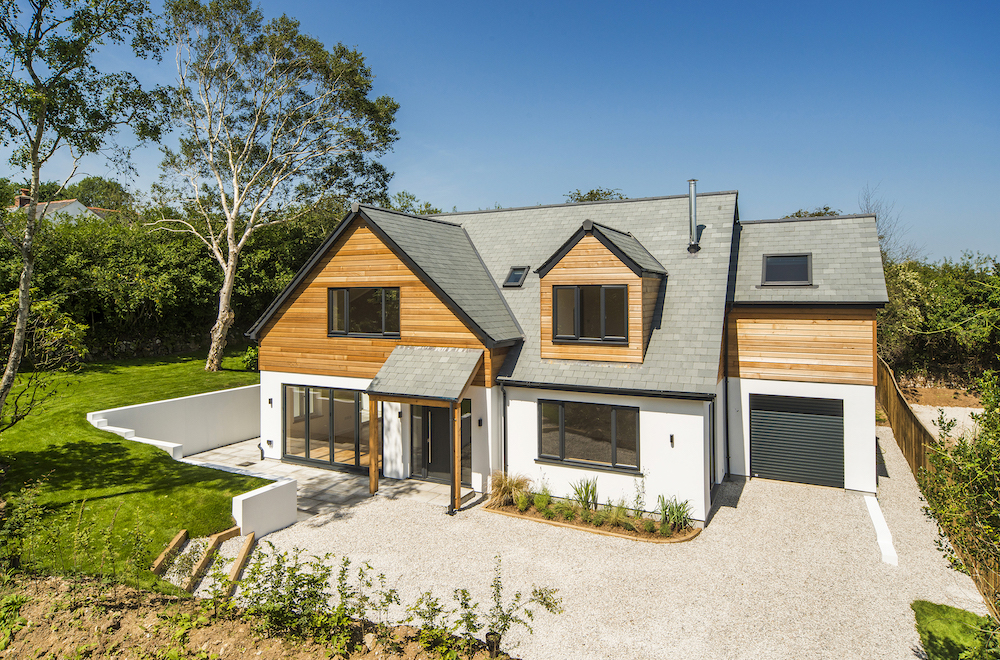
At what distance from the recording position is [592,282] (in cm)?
1340

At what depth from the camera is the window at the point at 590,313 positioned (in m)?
13.3

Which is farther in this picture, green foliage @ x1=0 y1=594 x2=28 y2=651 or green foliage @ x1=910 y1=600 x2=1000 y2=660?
green foliage @ x1=910 y1=600 x2=1000 y2=660

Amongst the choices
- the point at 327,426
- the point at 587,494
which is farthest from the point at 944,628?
the point at 327,426

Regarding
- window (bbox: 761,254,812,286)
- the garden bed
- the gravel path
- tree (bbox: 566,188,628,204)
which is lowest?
the garden bed

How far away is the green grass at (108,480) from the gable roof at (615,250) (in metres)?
A: 9.00

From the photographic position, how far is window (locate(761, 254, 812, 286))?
48.5 feet

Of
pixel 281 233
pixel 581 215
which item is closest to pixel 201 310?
pixel 281 233

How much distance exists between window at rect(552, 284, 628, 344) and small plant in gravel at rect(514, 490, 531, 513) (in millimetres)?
4042

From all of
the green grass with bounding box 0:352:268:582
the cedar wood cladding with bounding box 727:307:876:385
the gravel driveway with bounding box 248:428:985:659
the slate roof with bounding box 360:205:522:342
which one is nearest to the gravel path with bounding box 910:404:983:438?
the cedar wood cladding with bounding box 727:307:876:385

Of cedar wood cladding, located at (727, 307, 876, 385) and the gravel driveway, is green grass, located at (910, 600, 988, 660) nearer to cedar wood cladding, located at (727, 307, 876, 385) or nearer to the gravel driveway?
the gravel driveway

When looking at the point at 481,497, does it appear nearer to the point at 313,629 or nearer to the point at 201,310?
the point at 313,629

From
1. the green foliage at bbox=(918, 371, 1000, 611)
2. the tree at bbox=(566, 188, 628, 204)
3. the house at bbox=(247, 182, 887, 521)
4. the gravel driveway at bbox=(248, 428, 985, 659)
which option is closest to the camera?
the green foliage at bbox=(918, 371, 1000, 611)

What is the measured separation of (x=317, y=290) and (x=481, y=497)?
25.6ft

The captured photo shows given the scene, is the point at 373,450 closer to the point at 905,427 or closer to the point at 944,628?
the point at 944,628
